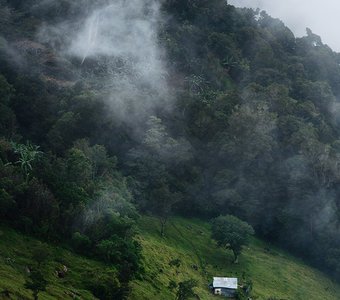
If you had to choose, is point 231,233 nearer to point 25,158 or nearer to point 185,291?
point 185,291

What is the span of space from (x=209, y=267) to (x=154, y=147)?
33121 mm

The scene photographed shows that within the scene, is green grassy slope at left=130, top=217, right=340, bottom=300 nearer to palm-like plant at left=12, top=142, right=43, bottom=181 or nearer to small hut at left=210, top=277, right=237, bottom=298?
small hut at left=210, top=277, right=237, bottom=298

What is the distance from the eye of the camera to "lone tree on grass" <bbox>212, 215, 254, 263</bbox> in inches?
3775

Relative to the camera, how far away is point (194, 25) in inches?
6870

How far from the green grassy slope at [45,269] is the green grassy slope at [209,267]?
8316 millimetres

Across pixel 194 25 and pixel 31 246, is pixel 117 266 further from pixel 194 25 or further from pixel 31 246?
pixel 194 25

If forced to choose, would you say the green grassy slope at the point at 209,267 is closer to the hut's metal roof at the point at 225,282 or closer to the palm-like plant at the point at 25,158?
the hut's metal roof at the point at 225,282

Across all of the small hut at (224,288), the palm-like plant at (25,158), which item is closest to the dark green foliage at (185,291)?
the small hut at (224,288)

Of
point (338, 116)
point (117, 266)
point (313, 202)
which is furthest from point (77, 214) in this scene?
point (338, 116)

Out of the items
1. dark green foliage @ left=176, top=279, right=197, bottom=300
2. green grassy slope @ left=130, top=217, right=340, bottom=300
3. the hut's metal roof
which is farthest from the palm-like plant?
the hut's metal roof

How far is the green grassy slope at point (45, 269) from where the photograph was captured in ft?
178

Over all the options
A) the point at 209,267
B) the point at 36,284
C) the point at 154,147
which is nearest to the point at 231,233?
the point at 209,267

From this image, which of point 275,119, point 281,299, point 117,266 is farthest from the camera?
point 275,119

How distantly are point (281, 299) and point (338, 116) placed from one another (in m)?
89.2
